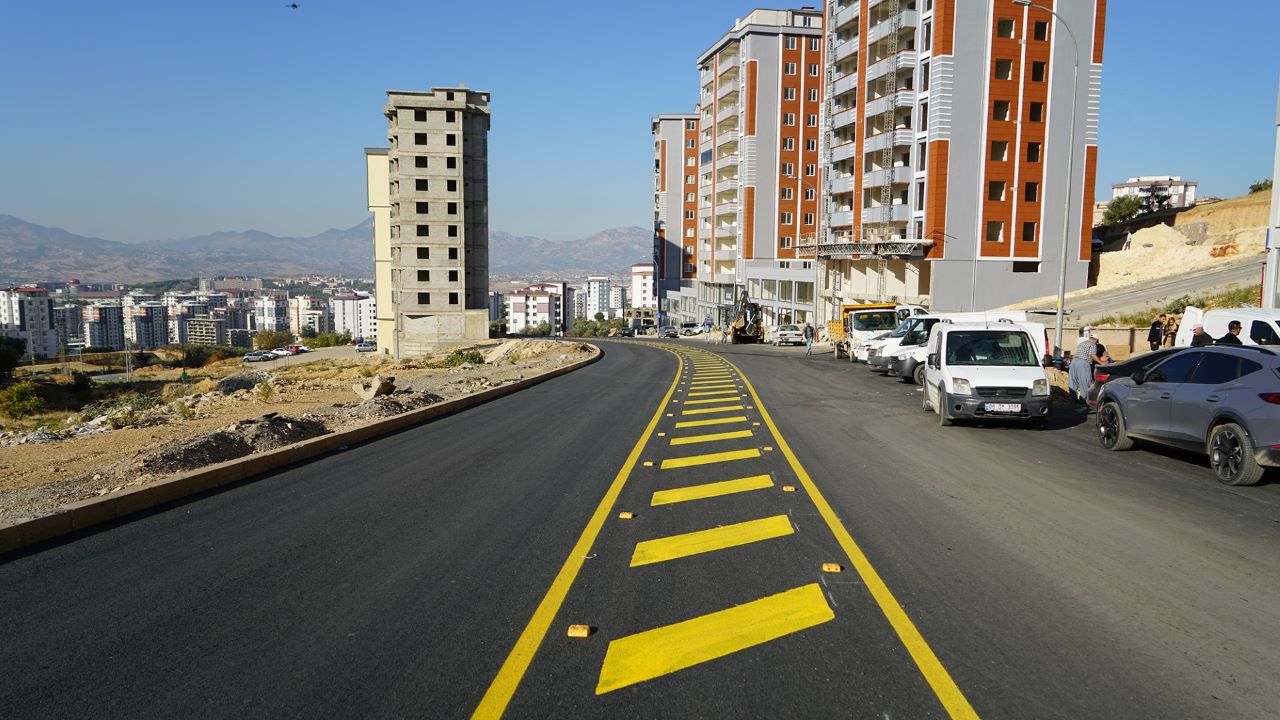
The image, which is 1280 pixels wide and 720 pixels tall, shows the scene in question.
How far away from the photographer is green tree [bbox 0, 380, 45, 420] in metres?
33.3

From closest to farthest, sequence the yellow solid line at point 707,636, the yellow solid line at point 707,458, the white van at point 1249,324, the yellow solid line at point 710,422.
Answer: the yellow solid line at point 707,636 < the yellow solid line at point 707,458 < the yellow solid line at point 710,422 < the white van at point 1249,324

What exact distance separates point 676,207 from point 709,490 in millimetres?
110724

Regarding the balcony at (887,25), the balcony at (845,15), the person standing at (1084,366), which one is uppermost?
the balcony at (845,15)

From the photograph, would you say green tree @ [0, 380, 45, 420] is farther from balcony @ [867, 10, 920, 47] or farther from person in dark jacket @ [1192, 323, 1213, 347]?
balcony @ [867, 10, 920, 47]

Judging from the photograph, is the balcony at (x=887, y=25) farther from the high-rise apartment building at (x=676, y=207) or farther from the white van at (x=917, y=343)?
the high-rise apartment building at (x=676, y=207)

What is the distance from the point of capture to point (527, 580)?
229 inches

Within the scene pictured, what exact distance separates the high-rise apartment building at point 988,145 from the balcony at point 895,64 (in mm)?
80

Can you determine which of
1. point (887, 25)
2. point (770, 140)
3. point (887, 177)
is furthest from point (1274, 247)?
point (770, 140)

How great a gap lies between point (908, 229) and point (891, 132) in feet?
21.4

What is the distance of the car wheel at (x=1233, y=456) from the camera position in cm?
925

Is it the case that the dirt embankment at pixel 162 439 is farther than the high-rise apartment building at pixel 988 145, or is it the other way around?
the high-rise apartment building at pixel 988 145

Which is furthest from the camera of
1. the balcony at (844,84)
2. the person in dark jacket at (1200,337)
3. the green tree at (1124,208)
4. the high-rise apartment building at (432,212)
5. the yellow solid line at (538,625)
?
the green tree at (1124,208)

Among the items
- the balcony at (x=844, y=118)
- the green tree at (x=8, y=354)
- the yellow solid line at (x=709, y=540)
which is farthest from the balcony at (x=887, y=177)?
the green tree at (x=8, y=354)

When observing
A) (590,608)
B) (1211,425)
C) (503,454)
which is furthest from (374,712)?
(1211,425)
